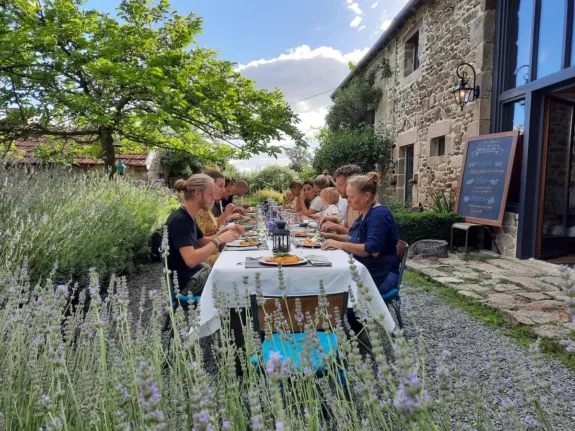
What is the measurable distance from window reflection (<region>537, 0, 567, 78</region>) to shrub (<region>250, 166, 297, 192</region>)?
691 inches

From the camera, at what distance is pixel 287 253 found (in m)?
2.95

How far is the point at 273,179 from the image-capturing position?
24.3 metres

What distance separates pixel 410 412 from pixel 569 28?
6.44 metres

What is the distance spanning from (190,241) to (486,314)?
2.87m

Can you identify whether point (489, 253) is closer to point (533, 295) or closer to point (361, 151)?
point (533, 295)

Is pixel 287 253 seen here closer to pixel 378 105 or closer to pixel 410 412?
pixel 410 412

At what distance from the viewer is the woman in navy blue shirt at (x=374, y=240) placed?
3010mm

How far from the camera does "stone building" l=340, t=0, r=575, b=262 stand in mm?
5809

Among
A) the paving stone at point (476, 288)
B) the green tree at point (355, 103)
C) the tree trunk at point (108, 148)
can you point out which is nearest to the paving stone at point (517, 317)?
the paving stone at point (476, 288)

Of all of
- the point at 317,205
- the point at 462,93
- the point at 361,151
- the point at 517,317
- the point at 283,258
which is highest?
the point at 462,93

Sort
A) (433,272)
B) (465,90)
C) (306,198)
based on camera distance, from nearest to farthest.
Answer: (433,272) < (465,90) < (306,198)

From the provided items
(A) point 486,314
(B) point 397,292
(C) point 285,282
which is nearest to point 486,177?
(A) point 486,314

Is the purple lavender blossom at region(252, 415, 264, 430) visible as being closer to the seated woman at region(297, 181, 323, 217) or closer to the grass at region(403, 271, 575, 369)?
the grass at region(403, 271, 575, 369)

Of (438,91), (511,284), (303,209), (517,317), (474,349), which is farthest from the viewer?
(438,91)
